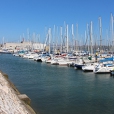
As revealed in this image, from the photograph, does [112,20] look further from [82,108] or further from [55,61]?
[82,108]

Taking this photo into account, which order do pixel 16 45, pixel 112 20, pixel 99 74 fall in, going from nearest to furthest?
1. pixel 99 74
2. pixel 112 20
3. pixel 16 45

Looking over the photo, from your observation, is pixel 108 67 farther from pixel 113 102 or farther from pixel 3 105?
pixel 3 105

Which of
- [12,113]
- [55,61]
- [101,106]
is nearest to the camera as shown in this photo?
[12,113]

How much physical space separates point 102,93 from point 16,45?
15778 cm

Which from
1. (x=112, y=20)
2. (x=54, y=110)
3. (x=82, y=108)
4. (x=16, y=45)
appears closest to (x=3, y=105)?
(x=54, y=110)

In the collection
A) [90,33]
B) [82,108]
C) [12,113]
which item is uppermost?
[90,33]

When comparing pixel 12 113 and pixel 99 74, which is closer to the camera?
pixel 12 113

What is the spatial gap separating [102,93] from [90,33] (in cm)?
3214

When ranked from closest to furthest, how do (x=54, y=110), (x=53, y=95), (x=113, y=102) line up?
(x=54, y=110) → (x=113, y=102) → (x=53, y=95)

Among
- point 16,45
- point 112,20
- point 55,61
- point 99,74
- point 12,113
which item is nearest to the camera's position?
point 12,113

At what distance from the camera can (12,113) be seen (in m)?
5.98

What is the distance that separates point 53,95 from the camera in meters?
18.3

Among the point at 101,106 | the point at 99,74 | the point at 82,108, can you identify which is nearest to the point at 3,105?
the point at 82,108

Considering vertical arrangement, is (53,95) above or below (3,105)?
below
